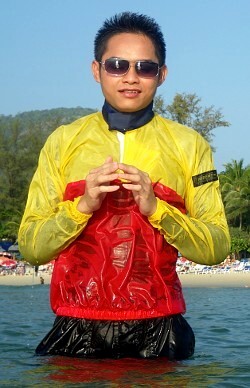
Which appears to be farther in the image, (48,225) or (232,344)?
(232,344)

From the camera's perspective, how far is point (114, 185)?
3.70m

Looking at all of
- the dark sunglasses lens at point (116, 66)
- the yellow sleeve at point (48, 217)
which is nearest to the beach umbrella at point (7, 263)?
the yellow sleeve at point (48, 217)

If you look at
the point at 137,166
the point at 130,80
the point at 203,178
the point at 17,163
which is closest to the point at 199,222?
the point at 203,178

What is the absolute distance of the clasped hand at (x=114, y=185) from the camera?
3.57 m

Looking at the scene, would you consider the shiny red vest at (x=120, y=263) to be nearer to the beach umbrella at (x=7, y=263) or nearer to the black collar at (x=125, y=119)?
the black collar at (x=125, y=119)

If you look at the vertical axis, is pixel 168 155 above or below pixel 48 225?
above

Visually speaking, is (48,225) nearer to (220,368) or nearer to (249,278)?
(220,368)

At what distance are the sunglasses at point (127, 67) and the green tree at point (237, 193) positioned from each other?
4137 centimetres

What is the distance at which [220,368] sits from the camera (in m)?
4.27

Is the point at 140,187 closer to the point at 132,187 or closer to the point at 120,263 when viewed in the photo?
the point at 132,187

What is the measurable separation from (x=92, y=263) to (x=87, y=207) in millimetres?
380

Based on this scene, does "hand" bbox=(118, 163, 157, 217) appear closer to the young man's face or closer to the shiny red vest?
the shiny red vest

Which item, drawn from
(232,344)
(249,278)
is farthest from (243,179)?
(232,344)

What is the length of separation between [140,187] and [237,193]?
4229cm
